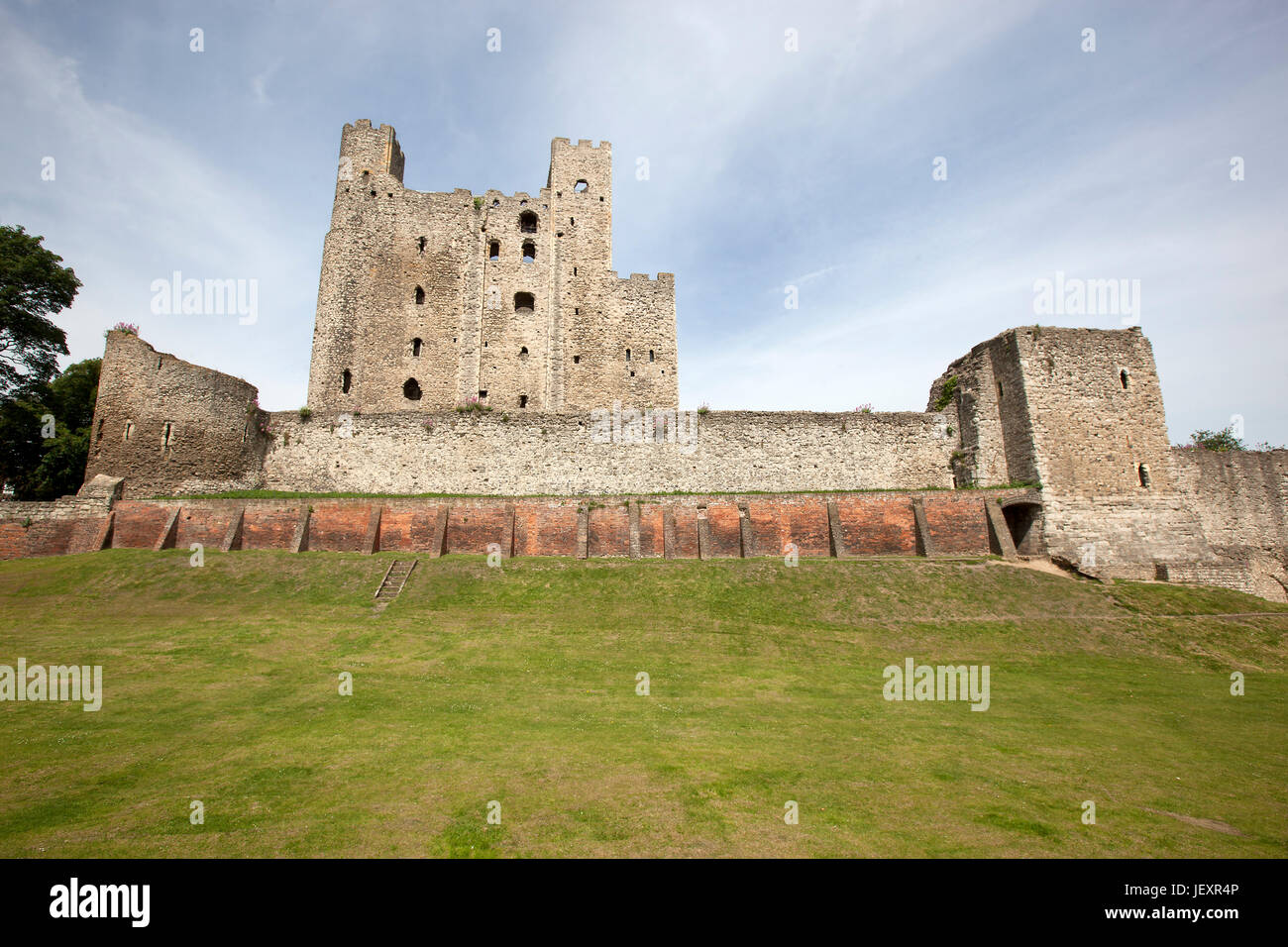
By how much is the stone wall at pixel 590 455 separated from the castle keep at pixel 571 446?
0.32ft

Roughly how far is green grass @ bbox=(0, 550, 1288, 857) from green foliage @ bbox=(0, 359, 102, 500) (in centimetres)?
1552

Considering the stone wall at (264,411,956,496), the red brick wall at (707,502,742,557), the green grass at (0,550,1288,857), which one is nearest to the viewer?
the green grass at (0,550,1288,857)

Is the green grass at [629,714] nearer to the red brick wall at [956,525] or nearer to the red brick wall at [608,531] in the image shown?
the red brick wall at [608,531]

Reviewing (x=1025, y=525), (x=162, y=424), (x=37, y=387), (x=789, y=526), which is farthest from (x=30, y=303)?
(x=1025, y=525)

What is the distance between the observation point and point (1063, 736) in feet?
34.5

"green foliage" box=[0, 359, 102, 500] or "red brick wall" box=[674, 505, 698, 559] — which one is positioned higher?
"green foliage" box=[0, 359, 102, 500]

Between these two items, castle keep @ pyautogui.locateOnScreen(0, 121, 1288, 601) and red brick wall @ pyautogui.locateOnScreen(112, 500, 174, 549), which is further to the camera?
castle keep @ pyautogui.locateOnScreen(0, 121, 1288, 601)

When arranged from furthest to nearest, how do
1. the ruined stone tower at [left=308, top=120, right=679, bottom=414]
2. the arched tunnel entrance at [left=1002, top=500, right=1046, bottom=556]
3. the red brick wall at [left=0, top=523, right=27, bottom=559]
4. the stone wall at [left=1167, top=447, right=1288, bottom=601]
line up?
the ruined stone tower at [left=308, top=120, right=679, bottom=414], the stone wall at [left=1167, top=447, right=1288, bottom=601], the arched tunnel entrance at [left=1002, top=500, right=1046, bottom=556], the red brick wall at [left=0, top=523, right=27, bottom=559]

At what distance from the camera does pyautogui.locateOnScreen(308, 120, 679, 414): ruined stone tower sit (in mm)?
33562

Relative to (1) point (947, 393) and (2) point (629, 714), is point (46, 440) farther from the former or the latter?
(1) point (947, 393)

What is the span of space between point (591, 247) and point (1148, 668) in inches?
1289

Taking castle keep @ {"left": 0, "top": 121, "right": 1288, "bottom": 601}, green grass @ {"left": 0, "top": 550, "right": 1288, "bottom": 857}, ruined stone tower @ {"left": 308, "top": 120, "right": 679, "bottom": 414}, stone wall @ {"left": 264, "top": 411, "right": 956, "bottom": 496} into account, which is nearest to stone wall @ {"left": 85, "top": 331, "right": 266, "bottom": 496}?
castle keep @ {"left": 0, "top": 121, "right": 1288, "bottom": 601}

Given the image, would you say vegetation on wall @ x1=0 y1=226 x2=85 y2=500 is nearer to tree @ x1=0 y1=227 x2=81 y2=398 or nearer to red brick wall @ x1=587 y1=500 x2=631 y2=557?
tree @ x1=0 y1=227 x2=81 y2=398
